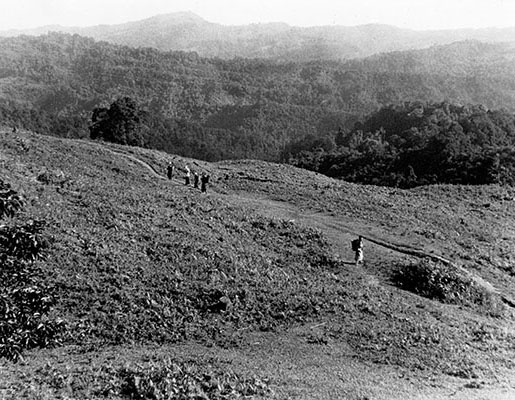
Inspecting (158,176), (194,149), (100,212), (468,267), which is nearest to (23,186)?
(100,212)

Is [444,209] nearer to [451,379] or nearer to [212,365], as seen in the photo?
[451,379]

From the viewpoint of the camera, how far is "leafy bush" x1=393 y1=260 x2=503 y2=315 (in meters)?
26.4

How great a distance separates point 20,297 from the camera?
411 inches

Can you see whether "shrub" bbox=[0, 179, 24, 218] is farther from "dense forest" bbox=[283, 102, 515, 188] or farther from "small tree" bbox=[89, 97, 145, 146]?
"small tree" bbox=[89, 97, 145, 146]

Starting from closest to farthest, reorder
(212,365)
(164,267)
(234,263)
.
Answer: (212,365)
(164,267)
(234,263)

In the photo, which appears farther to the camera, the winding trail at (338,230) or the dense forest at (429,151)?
the dense forest at (429,151)

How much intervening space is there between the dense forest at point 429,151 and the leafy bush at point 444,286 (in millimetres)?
44470

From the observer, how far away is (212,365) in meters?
17.7

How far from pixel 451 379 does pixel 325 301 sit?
21.6 feet

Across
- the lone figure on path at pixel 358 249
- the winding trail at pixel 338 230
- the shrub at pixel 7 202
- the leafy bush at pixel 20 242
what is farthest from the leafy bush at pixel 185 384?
the lone figure on path at pixel 358 249

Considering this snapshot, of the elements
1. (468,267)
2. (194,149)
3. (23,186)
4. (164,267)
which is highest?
(23,186)

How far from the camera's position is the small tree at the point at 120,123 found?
80.4 m

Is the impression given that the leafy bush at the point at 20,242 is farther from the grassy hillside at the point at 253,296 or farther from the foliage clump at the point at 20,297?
the grassy hillside at the point at 253,296

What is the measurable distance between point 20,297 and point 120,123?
241ft
